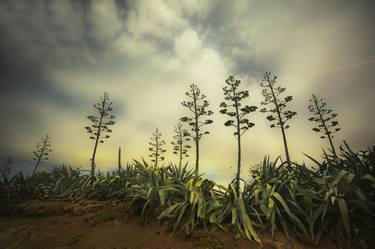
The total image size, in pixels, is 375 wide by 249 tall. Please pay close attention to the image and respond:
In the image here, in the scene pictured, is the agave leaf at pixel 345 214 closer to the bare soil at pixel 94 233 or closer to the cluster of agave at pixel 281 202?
the cluster of agave at pixel 281 202

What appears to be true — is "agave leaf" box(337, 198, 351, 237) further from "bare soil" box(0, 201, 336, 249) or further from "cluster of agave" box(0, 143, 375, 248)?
"bare soil" box(0, 201, 336, 249)

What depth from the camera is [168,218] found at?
4.09 metres

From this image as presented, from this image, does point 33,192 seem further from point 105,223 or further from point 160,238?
point 160,238

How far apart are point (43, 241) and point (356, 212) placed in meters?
5.58

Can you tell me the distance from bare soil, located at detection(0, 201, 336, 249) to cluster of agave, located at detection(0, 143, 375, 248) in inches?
7.4

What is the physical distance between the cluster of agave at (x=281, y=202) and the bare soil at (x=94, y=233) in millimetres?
188

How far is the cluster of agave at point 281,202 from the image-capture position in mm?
3107

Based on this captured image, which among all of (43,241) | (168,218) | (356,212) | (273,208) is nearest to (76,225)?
(43,241)

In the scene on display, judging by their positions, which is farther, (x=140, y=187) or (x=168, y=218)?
(x=140, y=187)

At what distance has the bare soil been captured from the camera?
10.9ft

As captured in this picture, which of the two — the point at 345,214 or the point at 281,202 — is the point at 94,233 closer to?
the point at 281,202

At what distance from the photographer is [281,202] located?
356 cm

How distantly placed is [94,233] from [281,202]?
3614mm

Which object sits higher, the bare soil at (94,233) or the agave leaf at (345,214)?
the agave leaf at (345,214)
